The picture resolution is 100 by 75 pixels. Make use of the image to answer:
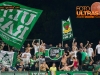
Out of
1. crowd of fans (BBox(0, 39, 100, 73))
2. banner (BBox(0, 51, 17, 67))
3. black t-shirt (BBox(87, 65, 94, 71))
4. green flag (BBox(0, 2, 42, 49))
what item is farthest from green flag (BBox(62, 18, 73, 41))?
green flag (BBox(0, 2, 42, 49))

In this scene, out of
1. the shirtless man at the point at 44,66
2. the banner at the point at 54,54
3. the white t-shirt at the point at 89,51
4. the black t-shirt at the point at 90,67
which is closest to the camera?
the shirtless man at the point at 44,66

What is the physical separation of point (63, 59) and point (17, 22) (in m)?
8.14

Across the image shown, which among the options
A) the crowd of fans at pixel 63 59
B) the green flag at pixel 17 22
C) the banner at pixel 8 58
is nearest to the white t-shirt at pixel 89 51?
the crowd of fans at pixel 63 59

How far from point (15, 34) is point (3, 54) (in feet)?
8.75

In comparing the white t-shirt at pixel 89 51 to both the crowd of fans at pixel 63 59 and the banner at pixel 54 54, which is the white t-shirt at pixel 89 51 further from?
the banner at pixel 54 54

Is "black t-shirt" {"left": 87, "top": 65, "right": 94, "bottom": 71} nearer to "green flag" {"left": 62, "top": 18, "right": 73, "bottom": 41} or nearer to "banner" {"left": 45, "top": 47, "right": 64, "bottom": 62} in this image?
"banner" {"left": 45, "top": 47, "right": 64, "bottom": 62}

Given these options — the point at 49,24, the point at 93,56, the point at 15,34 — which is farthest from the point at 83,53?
the point at 15,34

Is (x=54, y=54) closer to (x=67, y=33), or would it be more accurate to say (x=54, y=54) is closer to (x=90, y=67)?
(x=90, y=67)

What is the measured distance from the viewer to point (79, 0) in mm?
29703

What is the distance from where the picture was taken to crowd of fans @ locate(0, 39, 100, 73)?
62.1 ft

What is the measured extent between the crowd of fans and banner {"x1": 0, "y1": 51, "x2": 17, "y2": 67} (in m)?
0.26

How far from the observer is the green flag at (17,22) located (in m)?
14.2

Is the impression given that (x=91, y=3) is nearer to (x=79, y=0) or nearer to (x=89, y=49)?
(x=79, y=0)

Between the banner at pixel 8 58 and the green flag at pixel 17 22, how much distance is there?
2.13 m
